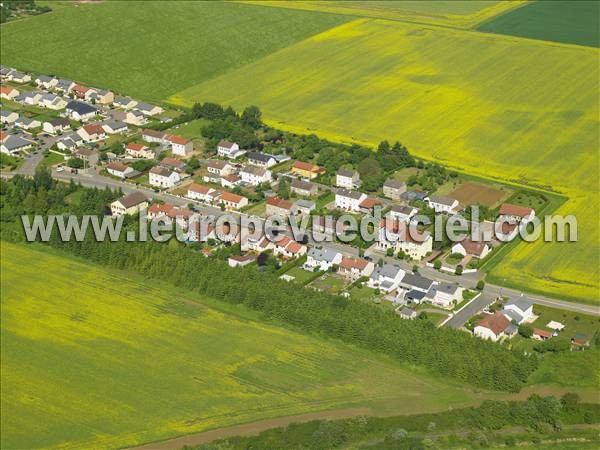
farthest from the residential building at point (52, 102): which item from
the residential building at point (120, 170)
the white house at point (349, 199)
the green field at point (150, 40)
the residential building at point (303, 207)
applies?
the white house at point (349, 199)

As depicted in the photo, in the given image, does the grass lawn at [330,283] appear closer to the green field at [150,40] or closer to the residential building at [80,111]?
the residential building at [80,111]

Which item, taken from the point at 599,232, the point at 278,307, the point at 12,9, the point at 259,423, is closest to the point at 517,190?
the point at 599,232

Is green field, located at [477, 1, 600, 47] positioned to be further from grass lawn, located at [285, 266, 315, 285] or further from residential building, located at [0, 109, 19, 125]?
grass lawn, located at [285, 266, 315, 285]

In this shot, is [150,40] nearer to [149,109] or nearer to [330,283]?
[149,109]

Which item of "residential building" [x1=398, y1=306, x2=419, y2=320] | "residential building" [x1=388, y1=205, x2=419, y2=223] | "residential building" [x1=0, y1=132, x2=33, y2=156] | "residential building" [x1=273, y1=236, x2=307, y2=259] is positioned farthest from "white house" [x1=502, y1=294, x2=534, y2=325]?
"residential building" [x1=0, y1=132, x2=33, y2=156]

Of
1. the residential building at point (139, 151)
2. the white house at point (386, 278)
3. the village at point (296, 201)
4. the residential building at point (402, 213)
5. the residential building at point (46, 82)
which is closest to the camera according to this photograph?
the village at point (296, 201)

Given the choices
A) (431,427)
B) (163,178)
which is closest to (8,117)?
(163,178)

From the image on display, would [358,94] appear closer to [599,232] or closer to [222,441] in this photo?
[599,232]
